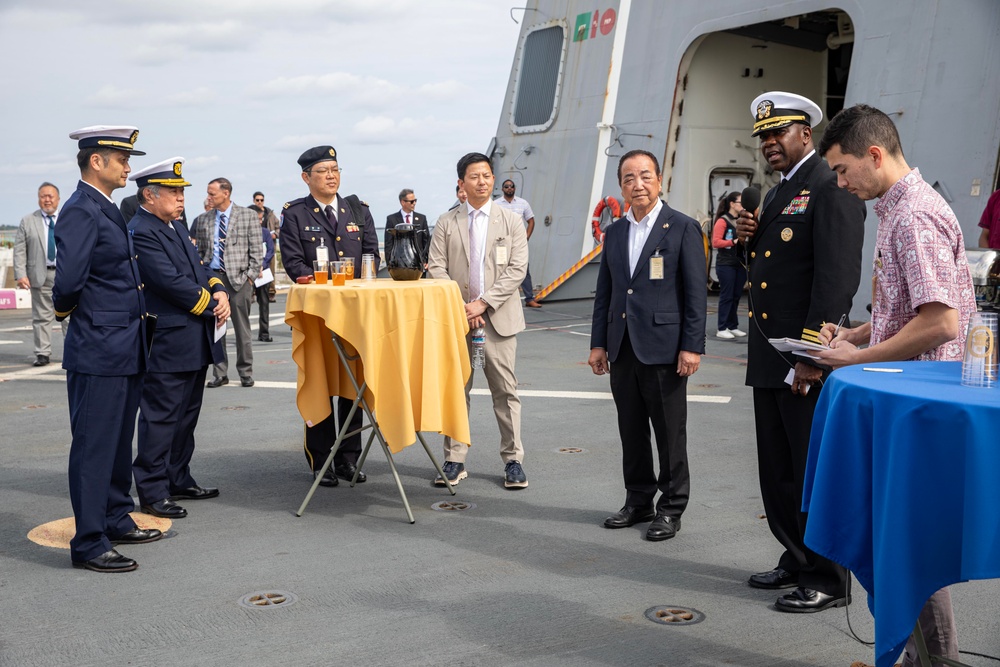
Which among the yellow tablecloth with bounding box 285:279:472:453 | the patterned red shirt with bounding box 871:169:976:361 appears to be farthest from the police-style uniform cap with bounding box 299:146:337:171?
the patterned red shirt with bounding box 871:169:976:361

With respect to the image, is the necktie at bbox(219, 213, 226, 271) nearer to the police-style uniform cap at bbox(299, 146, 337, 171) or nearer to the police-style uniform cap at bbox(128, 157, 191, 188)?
the police-style uniform cap at bbox(299, 146, 337, 171)

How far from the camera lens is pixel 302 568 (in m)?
4.54

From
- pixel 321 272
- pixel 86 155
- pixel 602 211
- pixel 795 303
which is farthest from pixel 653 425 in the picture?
pixel 602 211

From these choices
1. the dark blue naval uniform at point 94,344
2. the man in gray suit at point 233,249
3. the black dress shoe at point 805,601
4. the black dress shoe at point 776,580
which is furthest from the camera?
the man in gray suit at point 233,249

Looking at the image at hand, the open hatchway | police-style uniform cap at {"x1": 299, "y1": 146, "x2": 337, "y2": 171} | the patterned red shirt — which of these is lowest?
the patterned red shirt

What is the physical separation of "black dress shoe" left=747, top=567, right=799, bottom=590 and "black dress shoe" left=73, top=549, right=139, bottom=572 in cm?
289

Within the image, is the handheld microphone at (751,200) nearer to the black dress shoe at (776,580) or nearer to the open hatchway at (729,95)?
the black dress shoe at (776,580)

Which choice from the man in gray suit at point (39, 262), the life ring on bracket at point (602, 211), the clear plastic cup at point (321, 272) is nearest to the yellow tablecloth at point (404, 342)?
the clear plastic cup at point (321, 272)

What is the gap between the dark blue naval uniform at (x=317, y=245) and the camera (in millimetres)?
6121

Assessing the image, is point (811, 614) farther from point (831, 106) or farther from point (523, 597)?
point (831, 106)

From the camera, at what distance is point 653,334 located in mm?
4980

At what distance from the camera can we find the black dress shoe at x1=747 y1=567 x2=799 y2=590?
423cm

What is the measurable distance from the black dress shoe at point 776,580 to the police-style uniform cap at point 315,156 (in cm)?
375

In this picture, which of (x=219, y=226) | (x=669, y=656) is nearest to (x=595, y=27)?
(x=219, y=226)
